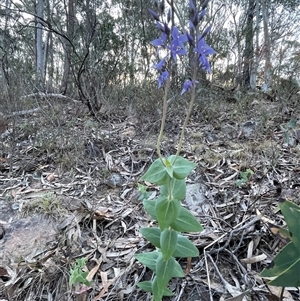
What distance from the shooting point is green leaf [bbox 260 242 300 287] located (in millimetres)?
905

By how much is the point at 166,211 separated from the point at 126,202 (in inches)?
44.6

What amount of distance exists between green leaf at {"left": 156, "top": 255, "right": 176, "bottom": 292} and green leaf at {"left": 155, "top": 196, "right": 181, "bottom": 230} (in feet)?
0.57

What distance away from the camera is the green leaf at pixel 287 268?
2.97 ft

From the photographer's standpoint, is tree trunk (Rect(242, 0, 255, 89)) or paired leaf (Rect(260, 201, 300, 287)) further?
tree trunk (Rect(242, 0, 255, 89))

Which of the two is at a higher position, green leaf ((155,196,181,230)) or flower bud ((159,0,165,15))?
flower bud ((159,0,165,15))

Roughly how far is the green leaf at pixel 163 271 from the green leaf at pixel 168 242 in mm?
54

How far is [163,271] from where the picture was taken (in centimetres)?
102

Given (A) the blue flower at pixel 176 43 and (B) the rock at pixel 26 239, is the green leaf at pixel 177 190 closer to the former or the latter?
(A) the blue flower at pixel 176 43

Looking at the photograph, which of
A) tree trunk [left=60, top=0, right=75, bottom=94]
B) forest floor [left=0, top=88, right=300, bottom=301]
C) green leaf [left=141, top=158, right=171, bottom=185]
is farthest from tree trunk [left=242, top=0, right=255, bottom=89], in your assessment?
green leaf [left=141, top=158, right=171, bottom=185]

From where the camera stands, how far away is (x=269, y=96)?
4.68 m

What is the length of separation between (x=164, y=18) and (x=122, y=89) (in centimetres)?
411

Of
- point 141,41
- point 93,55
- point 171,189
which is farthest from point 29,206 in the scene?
point 141,41

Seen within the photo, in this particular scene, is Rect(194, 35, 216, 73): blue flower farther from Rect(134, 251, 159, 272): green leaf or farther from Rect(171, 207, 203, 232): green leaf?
Rect(134, 251, 159, 272): green leaf

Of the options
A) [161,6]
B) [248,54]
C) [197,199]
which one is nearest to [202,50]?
[161,6]
